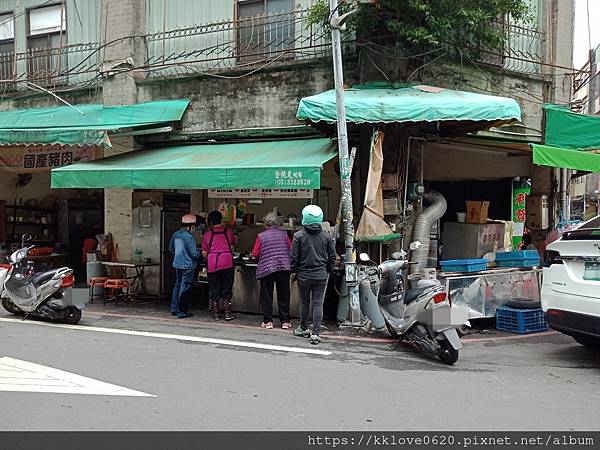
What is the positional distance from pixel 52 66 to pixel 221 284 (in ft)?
24.7

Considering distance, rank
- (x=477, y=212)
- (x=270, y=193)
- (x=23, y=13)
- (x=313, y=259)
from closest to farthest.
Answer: (x=313, y=259) < (x=270, y=193) < (x=477, y=212) < (x=23, y=13)

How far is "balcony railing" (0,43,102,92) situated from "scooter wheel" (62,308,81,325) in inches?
230

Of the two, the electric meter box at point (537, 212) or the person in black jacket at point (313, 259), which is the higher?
the electric meter box at point (537, 212)

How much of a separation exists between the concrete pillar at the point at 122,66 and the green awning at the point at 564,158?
774 centimetres

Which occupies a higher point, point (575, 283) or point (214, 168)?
point (214, 168)

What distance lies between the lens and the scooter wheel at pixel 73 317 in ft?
29.6

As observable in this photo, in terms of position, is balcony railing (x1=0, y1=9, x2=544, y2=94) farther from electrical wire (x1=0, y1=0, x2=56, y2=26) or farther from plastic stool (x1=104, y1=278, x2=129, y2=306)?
plastic stool (x1=104, y1=278, x2=129, y2=306)

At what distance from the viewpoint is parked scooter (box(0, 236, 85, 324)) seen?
8969 mm

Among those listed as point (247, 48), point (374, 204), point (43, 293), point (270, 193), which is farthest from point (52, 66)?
point (374, 204)

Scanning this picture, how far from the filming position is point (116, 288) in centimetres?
1116

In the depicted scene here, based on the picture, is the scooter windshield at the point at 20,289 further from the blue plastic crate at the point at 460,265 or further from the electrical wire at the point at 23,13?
Answer: the electrical wire at the point at 23,13

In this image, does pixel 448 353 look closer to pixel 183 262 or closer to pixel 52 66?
pixel 183 262

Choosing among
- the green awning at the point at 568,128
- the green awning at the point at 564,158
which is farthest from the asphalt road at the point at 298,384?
the green awning at the point at 568,128

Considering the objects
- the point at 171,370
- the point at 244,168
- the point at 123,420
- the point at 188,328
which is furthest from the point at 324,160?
the point at 123,420
